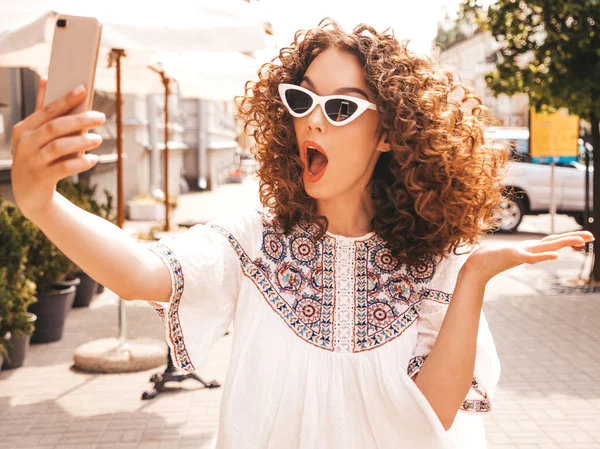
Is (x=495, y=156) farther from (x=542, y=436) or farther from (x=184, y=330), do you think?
(x=542, y=436)

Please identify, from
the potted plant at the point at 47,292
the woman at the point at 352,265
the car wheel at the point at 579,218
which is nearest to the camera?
the woman at the point at 352,265

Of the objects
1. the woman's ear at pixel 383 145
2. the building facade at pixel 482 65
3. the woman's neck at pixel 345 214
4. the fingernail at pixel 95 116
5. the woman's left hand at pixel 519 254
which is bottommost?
the woman's left hand at pixel 519 254

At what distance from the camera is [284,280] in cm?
197

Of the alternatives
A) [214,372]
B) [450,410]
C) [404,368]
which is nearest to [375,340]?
[404,368]

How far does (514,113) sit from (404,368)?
156ft

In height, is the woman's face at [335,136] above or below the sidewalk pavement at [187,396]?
above

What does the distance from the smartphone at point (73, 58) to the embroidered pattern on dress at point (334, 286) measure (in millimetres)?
776

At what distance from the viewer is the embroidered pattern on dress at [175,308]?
178cm

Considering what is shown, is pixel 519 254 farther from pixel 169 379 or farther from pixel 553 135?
pixel 553 135

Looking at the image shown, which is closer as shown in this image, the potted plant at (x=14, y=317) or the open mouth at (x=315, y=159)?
the open mouth at (x=315, y=159)

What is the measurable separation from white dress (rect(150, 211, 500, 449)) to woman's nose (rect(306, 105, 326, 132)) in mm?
293

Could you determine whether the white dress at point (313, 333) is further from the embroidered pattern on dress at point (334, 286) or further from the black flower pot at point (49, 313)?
the black flower pot at point (49, 313)

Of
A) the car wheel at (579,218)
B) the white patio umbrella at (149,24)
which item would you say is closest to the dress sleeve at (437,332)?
the white patio umbrella at (149,24)

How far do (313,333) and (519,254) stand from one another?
54 centimetres
